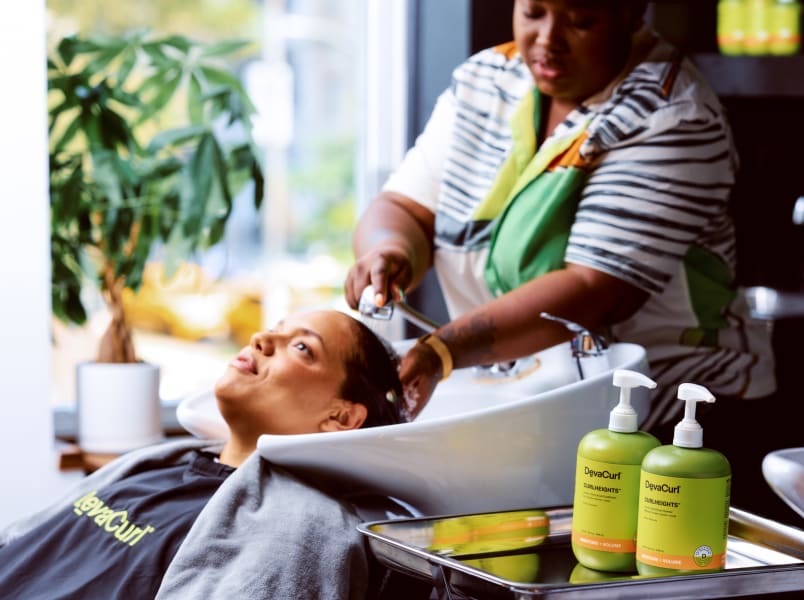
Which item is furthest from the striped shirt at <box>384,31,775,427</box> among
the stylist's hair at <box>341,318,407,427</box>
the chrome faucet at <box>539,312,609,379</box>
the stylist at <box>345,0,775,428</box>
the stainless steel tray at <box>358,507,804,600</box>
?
the stainless steel tray at <box>358,507,804,600</box>

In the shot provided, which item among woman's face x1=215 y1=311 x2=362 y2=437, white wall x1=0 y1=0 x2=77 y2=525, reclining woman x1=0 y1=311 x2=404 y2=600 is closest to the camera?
reclining woman x1=0 y1=311 x2=404 y2=600

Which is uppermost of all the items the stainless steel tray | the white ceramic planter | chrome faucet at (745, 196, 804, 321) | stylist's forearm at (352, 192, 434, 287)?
stylist's forearm at (352, 192, 434, 287)

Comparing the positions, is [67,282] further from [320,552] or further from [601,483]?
[601,483]

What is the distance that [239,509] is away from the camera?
56.4 inches

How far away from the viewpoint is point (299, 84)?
3.01m

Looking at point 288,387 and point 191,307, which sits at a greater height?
point 288,387

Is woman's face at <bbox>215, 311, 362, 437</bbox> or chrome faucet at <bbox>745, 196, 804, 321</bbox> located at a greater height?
woman's face at <bbox>215, 311, 362, 437</bbox>

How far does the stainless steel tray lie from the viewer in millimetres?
1122

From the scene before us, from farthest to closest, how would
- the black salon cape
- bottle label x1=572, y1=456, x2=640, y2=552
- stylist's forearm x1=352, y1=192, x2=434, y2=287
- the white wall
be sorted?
the white wall
stylist's forearm x1=352, y1=192, x2=434, y2=287
the black salon cape
bottle label x1=572, y1=456, x2=640, y2=552

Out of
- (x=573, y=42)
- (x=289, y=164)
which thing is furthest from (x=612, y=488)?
(x=289, y=164)

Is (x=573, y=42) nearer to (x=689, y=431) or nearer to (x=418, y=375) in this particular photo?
(x=418, y=375)

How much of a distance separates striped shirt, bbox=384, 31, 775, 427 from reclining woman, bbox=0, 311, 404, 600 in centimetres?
40

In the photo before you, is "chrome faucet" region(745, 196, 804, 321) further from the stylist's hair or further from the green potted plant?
the stylist's hair

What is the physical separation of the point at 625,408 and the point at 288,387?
541 millimetres
